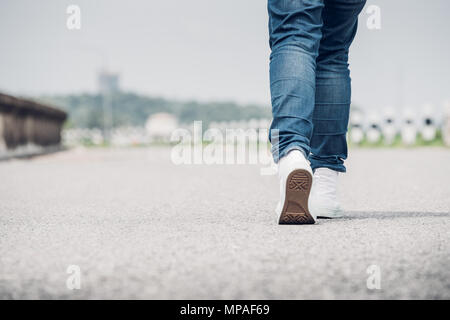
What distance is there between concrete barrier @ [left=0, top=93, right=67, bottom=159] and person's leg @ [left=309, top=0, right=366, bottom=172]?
22.2 ft

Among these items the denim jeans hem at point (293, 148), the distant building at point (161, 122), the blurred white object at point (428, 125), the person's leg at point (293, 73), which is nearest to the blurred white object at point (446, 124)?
the blurred white object at point (428, 125)

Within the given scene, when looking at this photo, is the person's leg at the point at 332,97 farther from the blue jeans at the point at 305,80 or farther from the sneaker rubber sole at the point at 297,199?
the sneaker rubber sole at the point at 297,199

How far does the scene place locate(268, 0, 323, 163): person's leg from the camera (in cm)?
192

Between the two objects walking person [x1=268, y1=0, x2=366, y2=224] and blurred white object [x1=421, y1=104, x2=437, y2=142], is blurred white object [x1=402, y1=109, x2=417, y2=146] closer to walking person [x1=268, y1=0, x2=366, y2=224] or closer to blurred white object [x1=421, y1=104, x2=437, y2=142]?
blurred white object [x1=421, y1=104, x2=437, y2=142]

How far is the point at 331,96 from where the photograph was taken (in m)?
2.25

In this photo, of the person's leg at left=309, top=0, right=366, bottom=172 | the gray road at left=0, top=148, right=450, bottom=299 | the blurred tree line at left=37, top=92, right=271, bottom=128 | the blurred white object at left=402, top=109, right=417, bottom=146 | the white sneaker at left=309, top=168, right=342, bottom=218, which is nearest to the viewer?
the gray road at left=0, top=148, right=450, bottom=299

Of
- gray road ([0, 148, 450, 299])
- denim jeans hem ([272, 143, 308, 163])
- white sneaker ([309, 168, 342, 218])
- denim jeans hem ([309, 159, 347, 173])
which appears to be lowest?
gray road ([0, 148, 450, 299])

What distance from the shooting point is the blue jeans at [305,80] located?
192 cm

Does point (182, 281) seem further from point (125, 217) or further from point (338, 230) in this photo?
point (125, 217)

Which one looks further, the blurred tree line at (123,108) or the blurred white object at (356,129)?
the blurred tree line at (123,108)

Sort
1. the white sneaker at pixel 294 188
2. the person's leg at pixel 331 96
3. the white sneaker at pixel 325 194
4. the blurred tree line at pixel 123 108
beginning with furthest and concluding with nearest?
the blurred tree line at pixel 123 108 < the person's leg at pixel 331 96 < the white sneaker at pixel 325 194 < the white sneaker at pixel 294 188

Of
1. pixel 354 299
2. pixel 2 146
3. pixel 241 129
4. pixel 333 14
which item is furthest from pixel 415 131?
pixel 354 299

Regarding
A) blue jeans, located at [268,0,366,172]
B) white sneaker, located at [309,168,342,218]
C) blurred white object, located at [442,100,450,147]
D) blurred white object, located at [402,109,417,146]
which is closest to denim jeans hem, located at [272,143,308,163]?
blue jeans, located at [268,0,366,172]
